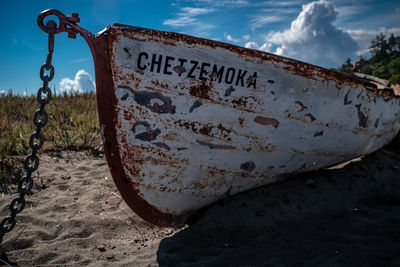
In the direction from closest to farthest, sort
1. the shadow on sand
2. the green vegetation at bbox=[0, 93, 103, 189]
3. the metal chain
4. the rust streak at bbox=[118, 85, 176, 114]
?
the metal chain → the shadow on sand → the rust streak at bbox=[118, 85, 176, 114] → the green vegetation at bbox=[0, 93, 103, 189]

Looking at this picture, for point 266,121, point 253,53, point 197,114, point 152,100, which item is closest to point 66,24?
point 152,100

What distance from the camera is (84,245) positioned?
2393mm

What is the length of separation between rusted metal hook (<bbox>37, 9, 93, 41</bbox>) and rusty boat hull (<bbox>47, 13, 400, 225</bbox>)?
1 centimetres

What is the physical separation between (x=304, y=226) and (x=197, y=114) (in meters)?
1.49

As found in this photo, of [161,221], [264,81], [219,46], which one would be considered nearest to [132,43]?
[219,46]

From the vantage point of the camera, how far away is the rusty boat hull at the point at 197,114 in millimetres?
2064

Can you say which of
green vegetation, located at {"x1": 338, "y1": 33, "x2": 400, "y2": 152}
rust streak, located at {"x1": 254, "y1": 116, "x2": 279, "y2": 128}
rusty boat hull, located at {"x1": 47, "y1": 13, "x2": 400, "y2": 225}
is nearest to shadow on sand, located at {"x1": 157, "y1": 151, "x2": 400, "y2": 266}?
rusty boat hull, located at {"x1": 47, "y1": 13, "x2": 400, "y2": 225}

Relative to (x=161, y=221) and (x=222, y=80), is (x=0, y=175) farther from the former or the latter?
(x=222, y=80)

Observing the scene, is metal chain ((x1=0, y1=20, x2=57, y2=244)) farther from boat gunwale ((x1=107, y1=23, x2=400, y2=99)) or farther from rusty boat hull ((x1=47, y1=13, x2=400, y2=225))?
boat gunwale ((x1=107, y1=23, x2=400, y2=99))

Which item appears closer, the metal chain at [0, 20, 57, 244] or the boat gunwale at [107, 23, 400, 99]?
the metal chain at [0, 20, 57, 244]

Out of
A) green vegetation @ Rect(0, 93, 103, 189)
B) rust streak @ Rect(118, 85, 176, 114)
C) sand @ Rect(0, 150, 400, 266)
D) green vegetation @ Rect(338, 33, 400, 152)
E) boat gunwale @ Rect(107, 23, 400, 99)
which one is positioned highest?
green vegetation @ Rect(338, 33, 400, 152)

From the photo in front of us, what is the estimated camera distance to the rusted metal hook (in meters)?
1.92

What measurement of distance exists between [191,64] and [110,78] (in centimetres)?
64

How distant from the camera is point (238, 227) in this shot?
8.36 ft
